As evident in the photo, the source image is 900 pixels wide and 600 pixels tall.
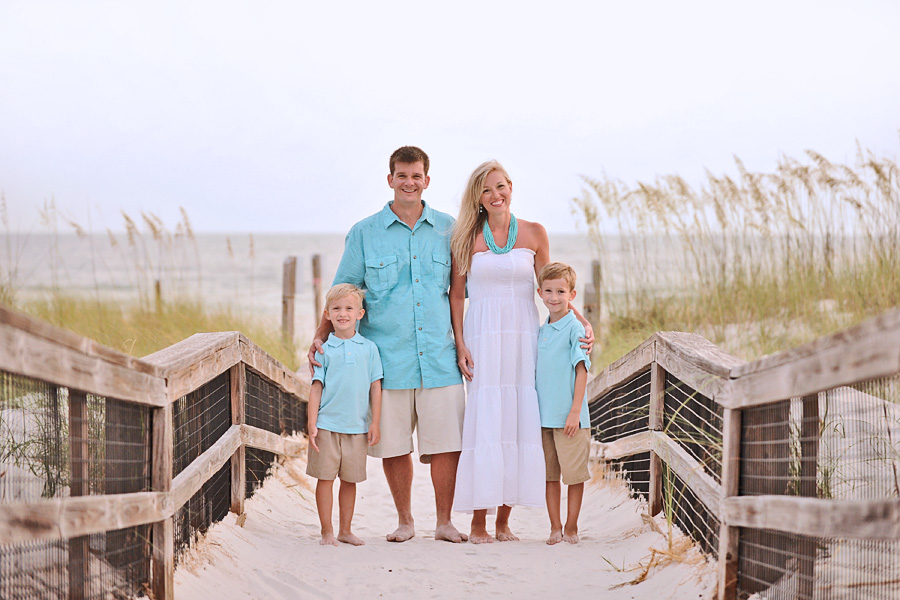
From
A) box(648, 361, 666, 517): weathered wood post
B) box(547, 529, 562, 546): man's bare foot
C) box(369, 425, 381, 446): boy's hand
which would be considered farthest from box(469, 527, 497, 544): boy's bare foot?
box(648, 361, 666, 517): weathered wood post

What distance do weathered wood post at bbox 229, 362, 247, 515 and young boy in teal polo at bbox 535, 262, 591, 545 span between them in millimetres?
1470

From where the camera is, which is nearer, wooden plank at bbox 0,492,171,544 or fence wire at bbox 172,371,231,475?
wooden plank at bbox 0,492,171,544

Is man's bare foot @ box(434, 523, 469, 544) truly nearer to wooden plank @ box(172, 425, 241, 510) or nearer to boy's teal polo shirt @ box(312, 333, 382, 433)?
boy's teal polo shirt @ box(312, 333, 382, 433)

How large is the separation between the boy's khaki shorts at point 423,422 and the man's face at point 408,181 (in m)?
0.99

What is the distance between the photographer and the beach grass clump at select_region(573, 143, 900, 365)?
6.91 metres

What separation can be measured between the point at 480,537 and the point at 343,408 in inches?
37.2

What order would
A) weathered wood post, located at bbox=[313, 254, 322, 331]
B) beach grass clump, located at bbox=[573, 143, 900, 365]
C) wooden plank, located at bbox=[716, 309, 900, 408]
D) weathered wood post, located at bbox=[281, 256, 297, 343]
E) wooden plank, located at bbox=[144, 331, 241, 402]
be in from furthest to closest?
weathered wood post, located at bbox=[313, 254, 322, 331] < weathered wood post, located at bbox=[281, 256, 297, 343] < beach grass clump, located at bbox=[573, 143, 900, 365] < wooden plank, located at bbox=[144, 331, 241, 402] < wooden plank, located at bbox=[716, 309, 900, 408]

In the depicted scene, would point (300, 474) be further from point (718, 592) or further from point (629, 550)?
point (718, 592)

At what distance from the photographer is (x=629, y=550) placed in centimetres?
382

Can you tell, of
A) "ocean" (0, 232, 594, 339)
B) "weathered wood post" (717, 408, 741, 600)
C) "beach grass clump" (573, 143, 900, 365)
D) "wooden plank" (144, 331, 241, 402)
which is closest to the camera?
"weathered wood post" (717, 408, 741, 600)

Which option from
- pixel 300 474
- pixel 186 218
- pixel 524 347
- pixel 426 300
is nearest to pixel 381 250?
pixel 426 300

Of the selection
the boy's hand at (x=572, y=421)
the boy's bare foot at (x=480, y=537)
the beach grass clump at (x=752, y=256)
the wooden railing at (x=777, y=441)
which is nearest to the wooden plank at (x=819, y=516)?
the wooden railing at (x=777, y=441)

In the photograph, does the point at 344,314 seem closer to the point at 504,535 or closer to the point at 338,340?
the point at 338,340

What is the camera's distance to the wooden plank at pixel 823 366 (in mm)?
1958
